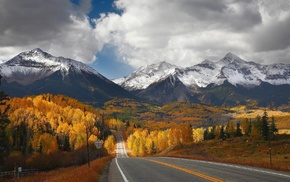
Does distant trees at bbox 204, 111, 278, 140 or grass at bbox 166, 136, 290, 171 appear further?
distant trees at bbox 204, 111, 278, 140

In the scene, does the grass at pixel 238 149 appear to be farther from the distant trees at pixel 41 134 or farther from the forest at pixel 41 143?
the distant trees at pixel 41 134

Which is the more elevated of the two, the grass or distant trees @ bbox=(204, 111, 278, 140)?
distant trees @ bbox=(204, 111, 278, 140)

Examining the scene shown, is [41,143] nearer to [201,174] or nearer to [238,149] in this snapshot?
[238,149]

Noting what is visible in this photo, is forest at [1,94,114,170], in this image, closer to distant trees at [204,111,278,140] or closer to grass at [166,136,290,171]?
grass at [166,136,290,171]

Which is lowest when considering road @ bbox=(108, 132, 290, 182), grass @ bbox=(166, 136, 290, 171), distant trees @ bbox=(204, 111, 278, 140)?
grass @ bbox=(166, 136, 290, 171)

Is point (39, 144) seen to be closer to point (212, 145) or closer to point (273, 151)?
point (212, 145)

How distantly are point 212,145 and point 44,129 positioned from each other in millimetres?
89799

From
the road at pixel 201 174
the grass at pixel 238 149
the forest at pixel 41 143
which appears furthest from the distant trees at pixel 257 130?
the road at pixel 201 174

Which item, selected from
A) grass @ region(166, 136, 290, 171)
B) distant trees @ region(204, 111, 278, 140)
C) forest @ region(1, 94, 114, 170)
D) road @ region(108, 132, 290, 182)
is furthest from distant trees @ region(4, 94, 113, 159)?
road @ region(108, 132, 290, 182)

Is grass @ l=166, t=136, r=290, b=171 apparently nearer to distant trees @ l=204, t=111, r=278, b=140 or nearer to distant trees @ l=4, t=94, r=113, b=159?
distant trees @ l=204, t=111, r=278, b=140

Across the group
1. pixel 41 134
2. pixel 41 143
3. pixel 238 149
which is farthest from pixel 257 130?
pixel 41 134

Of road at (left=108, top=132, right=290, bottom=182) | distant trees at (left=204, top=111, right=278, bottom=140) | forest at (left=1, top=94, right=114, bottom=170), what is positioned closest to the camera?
road at (left=108, top=132, right=290, bottom=182)

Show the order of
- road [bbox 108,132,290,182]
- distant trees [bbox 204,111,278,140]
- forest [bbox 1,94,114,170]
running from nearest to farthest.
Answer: road [bbox 108,132,290,182] → forest [bbox 1,94,114,170] → distant trees [bbox 204,111,278,140]

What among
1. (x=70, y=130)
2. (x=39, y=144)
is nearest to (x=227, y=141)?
(x=39, y=144)
